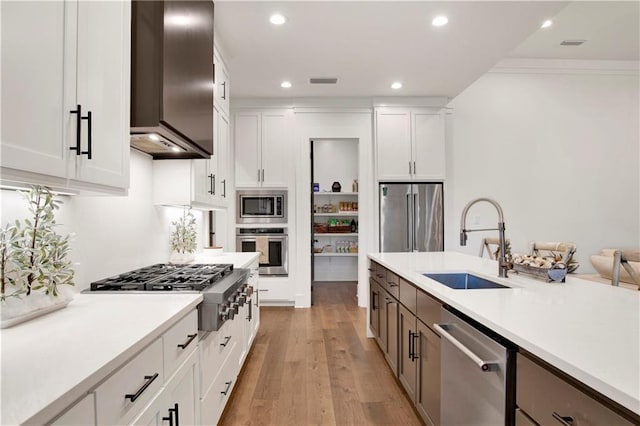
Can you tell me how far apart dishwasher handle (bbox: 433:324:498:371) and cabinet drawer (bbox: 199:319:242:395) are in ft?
3.72

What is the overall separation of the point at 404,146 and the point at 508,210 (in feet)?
6.66

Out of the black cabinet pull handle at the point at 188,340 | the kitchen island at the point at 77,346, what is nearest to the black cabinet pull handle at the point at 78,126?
the kitchen island at the point at 77,346

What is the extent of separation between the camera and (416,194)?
4.78 meters

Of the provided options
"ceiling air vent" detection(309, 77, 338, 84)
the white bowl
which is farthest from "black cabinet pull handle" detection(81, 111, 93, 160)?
"ceiling air vent" detection(309, 77, 338, 84)

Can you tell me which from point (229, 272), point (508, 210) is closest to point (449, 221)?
point (508, 210)

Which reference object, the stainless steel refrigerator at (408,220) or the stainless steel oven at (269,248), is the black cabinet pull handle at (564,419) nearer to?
the stainless steel refrigerator at (408,220)

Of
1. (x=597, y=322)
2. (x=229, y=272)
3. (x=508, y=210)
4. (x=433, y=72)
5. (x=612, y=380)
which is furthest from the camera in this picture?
(x=508, y=210)

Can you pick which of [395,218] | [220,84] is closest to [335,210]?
[395,218]

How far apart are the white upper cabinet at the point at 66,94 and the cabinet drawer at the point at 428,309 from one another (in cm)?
159

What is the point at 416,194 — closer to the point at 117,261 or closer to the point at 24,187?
the point at 117,261

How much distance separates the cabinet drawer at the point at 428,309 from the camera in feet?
5.73

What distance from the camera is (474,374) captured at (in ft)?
4.47

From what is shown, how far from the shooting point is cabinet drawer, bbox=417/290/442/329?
1.75 metres

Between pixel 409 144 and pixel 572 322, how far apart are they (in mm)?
3891
